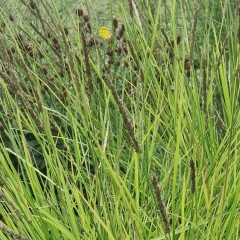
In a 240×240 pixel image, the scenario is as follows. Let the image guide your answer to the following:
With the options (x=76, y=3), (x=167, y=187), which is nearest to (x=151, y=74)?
(x=167, y=187)

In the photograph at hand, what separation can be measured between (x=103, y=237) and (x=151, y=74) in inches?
25.3

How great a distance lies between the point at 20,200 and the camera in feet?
3.99

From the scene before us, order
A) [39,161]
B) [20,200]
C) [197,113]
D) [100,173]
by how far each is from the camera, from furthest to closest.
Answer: [39,161], [197,113], [100,173], [20,200]

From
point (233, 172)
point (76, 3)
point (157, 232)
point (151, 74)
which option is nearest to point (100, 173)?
point (157, 232)

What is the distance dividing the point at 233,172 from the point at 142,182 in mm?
250

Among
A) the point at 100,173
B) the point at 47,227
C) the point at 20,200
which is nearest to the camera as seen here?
the point at 20,200

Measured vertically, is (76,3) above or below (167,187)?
above

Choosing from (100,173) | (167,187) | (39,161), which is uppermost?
(100,173)

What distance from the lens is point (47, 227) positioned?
1.32 meters

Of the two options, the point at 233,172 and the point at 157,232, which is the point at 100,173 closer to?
the point at 157,232

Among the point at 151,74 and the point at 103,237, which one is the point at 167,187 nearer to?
the point at 103,237

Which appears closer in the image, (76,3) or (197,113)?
(197,113)

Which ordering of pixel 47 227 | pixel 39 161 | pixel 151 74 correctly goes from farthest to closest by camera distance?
1. pixel 39 161
2. pixel 151 74
3. pixel 47 227

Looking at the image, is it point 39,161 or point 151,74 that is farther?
point 39,161
